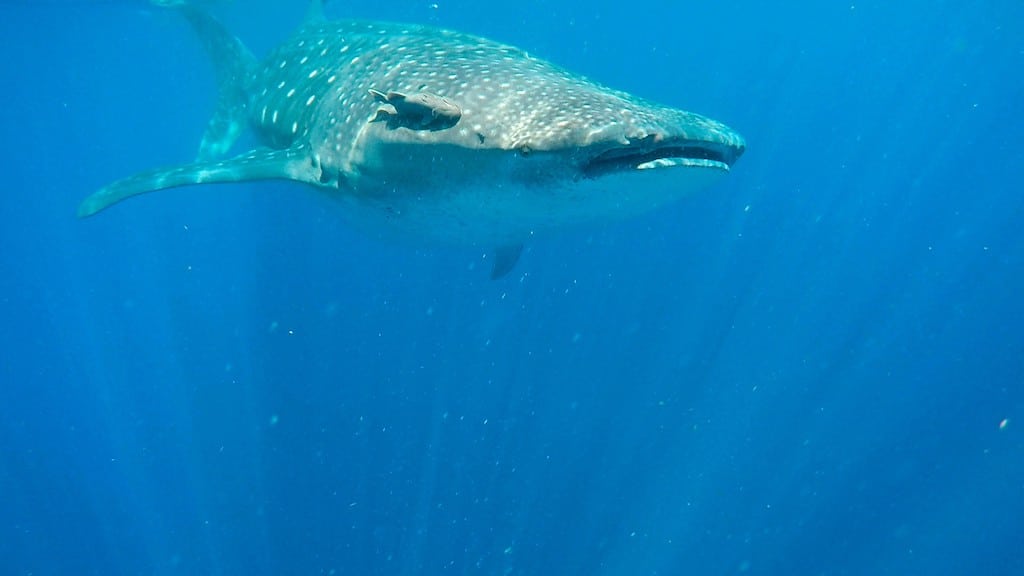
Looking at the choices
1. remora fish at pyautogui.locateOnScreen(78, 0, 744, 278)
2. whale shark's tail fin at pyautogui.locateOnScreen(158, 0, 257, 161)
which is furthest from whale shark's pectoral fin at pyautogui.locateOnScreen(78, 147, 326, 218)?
whale shark's tail fin at pyautogui.locateOnScreen(158, 0, 257, 161)

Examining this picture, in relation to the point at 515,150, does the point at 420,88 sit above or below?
below

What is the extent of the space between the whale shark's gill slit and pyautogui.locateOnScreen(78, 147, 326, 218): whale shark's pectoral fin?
9.12 ft

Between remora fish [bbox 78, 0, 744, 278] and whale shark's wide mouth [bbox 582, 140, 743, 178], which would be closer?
whale shark's wide mouth [bbox 582, 140, 743, 178]

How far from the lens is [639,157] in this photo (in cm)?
395

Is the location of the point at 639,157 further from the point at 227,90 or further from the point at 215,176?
the point at 227,90

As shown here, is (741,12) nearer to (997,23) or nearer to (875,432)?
(997,23)

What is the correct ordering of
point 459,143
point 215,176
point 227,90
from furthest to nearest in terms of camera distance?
point 227,90 → point 215,176 → point 459,143

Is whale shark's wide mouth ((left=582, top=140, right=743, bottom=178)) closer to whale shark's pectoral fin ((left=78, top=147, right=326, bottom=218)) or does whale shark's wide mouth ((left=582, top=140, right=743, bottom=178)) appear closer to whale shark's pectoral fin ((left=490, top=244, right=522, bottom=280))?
whale shark's pectoral fin ((left=78, top=147, right=326, bottom=218))

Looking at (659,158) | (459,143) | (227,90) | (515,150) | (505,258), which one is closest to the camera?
(659,158)

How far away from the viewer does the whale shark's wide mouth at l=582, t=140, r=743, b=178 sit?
3785 millimetres

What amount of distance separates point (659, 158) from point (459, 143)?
133cm

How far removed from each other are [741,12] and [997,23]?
22945mm

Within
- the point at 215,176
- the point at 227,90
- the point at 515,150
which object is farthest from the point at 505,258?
the point at 227,90

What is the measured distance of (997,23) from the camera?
37.9 m
